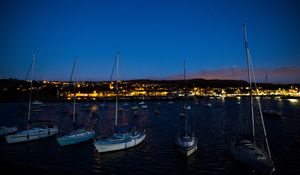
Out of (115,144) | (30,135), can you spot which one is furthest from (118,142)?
(30,135)

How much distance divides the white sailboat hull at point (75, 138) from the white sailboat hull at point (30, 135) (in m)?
5.79

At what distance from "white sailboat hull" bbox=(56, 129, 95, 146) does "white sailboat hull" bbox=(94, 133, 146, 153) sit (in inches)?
216

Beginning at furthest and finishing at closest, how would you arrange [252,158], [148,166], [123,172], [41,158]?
[41,158] < [148,166] < [123,172] < [252,158]

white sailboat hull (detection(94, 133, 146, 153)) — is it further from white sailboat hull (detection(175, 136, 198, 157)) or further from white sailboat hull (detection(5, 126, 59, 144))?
white sailboat hull (detection(5, 126, 59, 144))

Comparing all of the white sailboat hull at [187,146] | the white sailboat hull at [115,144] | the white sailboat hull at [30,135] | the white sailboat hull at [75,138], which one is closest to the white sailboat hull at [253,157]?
the white sailboat hull at [187,146]

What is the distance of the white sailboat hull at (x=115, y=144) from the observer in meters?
27.6

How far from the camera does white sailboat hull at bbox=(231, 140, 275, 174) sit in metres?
18.9

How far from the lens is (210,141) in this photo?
114ft

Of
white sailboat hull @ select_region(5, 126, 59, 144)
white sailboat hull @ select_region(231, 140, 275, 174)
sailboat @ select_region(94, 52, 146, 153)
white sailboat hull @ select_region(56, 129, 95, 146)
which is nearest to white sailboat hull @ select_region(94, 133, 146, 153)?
sailboat @ select_region(94, 52, 146, 153)

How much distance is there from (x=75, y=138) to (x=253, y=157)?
21.3 meters

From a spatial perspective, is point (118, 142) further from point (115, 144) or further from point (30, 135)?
point (30, 135)

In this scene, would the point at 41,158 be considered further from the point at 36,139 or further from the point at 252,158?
the point at 252,158

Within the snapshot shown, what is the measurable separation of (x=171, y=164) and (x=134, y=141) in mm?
7728

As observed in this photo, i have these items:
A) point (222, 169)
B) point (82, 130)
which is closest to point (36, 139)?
point (82, 130)
